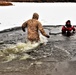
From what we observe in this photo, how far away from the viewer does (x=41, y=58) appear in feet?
29.7

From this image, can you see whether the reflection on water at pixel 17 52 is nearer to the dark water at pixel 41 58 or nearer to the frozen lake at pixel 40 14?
the dark water at pixel 41 58

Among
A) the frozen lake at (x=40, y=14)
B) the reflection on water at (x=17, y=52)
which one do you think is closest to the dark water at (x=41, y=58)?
the reflection on water at (x=17, y=52)

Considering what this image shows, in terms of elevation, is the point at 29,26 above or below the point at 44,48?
above

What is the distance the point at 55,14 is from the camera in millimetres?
21797

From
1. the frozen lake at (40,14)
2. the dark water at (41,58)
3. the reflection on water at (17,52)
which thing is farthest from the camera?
the frozen lake at (40,14)

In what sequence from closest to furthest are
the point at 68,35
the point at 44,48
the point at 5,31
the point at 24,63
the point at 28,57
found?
the point at 24,63, the point at 28,57, the point at 44,48, the point at 68,35, the point at 5,31

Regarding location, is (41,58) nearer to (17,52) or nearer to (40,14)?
(17,52)

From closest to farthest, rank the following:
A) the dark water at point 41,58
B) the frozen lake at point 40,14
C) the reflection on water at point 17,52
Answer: the dark water at point 41,58, the reflection on water at point 17,52, the frozen lake at point 40,14

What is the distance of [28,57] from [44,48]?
4.93ft

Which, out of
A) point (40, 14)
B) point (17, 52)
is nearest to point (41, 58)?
point (17, 52)

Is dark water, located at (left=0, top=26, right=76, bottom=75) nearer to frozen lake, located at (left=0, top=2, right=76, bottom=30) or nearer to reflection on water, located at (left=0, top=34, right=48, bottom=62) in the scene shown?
reflection on water, located at (left=0, top=34, right=48, bottom=62)

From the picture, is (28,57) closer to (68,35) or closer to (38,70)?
(38,70)

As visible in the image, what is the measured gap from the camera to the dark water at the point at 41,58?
771cm

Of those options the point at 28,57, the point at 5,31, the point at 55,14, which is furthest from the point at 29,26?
the point at 55,14
